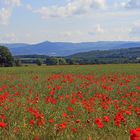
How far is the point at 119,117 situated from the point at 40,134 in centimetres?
130

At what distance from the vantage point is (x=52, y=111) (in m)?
8.84

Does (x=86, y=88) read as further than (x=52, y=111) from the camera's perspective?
Yes

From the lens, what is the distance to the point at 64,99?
448 inches

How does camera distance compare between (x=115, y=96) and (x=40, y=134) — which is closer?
(x=40, y=134)

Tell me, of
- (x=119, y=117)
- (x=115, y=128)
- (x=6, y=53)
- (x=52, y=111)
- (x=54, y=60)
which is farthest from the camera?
(x=54, y=60)

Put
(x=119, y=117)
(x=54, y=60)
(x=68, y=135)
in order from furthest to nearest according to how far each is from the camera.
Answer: (x=54, y=60), (x=119, y=117), (x=68, y=135)

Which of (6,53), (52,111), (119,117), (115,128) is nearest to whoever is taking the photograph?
Result: (119,117)

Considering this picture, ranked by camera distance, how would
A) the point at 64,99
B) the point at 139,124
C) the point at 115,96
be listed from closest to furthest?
the point at 139,124 < the point at 64,99 < the point at 115,96

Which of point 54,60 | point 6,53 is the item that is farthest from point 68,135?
point 54,60

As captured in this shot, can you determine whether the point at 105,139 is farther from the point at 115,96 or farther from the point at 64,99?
the point at 115,96

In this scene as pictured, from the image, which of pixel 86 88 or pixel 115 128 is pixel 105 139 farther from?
pixel 86 88

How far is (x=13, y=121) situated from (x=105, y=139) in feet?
7.78

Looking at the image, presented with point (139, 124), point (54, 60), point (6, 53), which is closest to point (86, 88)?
point (139, 124)

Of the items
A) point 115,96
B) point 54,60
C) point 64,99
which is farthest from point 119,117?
point 54,60
